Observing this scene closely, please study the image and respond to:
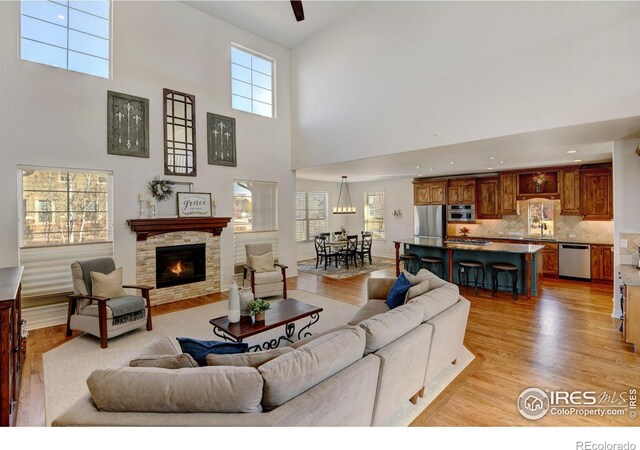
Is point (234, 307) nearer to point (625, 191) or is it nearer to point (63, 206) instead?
point (63, 206)

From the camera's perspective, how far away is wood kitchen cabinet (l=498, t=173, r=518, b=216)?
8180mm

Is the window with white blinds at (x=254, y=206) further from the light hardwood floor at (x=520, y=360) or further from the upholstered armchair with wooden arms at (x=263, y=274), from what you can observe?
the light hardwood floor at (x=520, y=360)

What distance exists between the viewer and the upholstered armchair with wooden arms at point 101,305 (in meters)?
3.86

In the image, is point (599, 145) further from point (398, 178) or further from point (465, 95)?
point (398, 178)

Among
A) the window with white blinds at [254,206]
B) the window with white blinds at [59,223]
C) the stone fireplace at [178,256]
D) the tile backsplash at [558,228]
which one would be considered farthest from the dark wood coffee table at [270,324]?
the tile backsplash at [558,228]

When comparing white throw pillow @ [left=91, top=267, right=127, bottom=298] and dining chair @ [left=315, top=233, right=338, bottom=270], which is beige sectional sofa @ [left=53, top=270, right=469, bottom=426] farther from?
dining chair @ [left=315, top=233, right=338, bottom=270]

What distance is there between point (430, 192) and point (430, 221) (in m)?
0.91

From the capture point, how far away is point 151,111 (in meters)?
5.71

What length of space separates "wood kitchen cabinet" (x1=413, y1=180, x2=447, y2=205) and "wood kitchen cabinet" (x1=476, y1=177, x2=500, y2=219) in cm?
93

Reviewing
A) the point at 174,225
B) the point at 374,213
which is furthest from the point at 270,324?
the point at 374,213

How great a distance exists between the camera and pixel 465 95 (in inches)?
189

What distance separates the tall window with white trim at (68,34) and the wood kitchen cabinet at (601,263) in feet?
34.2

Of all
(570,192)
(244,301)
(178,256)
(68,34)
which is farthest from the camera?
(570,192)
